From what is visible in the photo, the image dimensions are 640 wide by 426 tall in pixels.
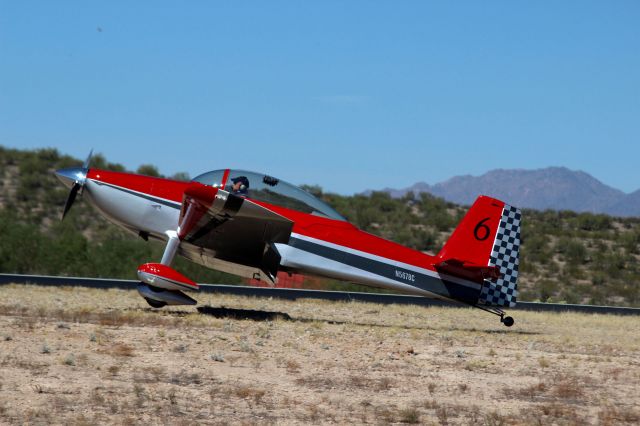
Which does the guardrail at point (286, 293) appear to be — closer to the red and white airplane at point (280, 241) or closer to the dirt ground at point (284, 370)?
the dirt ground at point (284, 370)

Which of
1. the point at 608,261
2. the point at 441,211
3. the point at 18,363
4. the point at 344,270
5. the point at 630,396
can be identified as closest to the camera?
the point at 18,363

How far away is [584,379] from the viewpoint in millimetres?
11742

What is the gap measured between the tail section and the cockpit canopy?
2270mm

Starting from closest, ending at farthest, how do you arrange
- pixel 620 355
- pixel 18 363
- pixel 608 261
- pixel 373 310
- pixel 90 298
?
pixel 18 363 → pixel 620 355 → pixel 90 298 → pixel 373 310 → pixel 608 261

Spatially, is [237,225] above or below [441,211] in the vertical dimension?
below

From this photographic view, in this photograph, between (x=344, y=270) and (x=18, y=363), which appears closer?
(x=18, y=363)

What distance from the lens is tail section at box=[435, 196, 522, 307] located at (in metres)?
16.1

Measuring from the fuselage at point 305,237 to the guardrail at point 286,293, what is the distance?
4.19m

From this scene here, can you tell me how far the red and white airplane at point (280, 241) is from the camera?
49.4 feet

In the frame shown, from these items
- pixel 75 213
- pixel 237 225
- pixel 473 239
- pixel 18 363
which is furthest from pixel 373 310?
pixel 75 213

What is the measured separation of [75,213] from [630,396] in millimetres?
30335

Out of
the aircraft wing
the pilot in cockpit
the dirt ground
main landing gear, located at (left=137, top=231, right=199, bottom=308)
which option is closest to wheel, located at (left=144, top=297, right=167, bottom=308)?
main landing gear, located at (left=137, top=231, right=199, bottom=308)

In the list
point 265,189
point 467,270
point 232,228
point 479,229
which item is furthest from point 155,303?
point 479,229

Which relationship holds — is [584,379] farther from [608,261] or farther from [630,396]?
[608,261]
